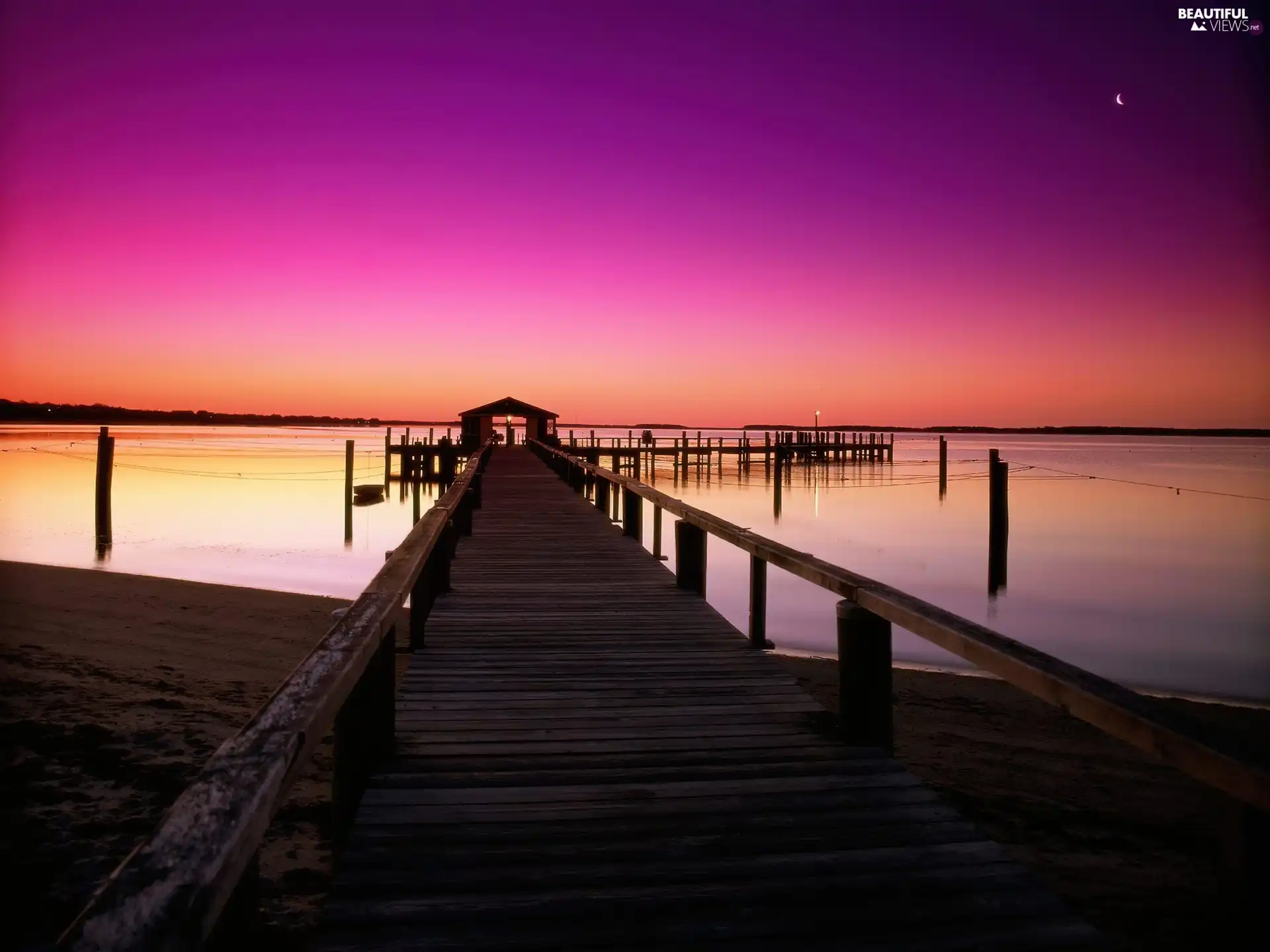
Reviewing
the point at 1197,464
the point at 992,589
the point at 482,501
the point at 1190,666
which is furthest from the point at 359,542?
the point at 1197,464

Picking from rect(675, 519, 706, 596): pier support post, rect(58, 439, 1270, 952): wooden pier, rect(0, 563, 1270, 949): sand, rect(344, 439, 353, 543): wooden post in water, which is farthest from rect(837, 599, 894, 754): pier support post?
rect(344, 439, 353, 543): wooden post in water

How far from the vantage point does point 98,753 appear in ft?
16.7

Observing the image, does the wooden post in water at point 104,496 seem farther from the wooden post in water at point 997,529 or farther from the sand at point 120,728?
the wooden post in water at point 997,529

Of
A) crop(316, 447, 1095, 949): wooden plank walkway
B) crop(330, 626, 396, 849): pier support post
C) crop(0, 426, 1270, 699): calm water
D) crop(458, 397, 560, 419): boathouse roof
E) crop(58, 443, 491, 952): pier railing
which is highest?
crop(458, 397, 560, 419): boathouse roof

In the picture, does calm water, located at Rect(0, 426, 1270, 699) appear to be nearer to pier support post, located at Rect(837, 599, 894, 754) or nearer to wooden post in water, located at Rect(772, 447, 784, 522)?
wooden post in water, located at Rect(772, 447, 784, 522)

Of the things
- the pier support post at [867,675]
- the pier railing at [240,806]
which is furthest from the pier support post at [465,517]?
the pier support post at [867,675]

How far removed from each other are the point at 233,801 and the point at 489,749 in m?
1.87

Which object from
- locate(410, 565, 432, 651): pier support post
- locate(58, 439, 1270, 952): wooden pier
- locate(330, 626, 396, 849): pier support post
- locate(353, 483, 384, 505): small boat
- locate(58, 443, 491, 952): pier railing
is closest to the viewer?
locate(58, 443, 491, 952): pier railing

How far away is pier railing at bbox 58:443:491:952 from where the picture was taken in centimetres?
103

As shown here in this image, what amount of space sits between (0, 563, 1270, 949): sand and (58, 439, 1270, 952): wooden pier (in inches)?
15.1

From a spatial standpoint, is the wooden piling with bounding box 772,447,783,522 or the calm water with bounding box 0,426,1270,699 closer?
the calm water with bounding box 0,426,1270,699

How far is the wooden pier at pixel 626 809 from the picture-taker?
1.45 metres

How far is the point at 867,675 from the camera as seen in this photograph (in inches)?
122

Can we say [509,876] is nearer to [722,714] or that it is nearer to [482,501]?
[722,714]
